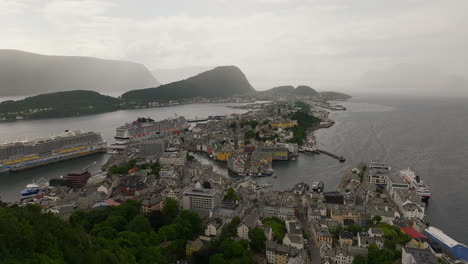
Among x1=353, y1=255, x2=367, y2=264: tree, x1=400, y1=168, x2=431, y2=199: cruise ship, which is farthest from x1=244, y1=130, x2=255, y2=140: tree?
x1=353, y1=255, x2=367, y2=264: tree

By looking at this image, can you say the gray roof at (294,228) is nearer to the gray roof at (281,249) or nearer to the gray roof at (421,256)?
the gray roof at (281,249)

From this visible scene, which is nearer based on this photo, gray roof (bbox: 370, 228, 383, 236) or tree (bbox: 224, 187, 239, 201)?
gray roof (bbox: 370, 228, 383, 236)

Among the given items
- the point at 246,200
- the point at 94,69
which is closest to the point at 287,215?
the point at 246,200

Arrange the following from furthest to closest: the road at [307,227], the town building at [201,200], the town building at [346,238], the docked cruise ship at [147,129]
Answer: the docked cruise ship at [147,129] → the town building at [201,200] → the town building at [346,238] → the road at [307,227]

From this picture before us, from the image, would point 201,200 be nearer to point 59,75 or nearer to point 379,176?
point 379,176

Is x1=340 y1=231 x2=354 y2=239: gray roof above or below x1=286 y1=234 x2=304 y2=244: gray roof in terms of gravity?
below

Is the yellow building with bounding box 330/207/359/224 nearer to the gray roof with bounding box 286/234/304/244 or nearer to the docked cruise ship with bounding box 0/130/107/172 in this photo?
the gray roof with bounding box 286/234/304/244

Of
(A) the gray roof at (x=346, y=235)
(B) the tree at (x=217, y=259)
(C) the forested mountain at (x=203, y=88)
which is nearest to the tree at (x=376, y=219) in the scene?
(A) the gray roof at (x=346, y=235)

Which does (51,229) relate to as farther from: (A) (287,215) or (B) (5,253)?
(A) (287,215)
